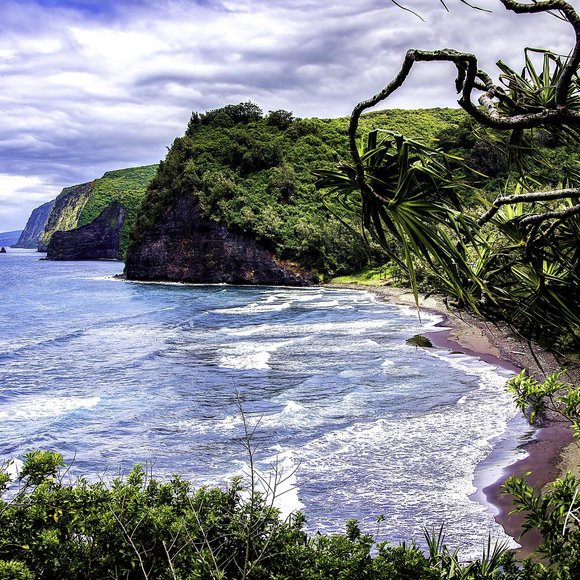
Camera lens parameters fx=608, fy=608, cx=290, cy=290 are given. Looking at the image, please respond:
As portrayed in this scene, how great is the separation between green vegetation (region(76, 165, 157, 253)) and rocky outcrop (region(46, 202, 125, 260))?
4.18m

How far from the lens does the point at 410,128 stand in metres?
104

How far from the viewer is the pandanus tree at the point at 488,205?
9.29 ft

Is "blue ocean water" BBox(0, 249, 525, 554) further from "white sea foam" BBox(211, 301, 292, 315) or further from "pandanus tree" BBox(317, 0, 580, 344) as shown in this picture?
"white sea foam" BBox(211, 301, 292, 315)

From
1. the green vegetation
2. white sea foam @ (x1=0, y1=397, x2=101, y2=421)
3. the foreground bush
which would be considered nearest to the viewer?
the foreground bush

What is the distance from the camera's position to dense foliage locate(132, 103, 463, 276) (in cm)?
7731

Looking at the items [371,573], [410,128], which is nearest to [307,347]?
[371,573]

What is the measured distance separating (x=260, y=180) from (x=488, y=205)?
86728 mm

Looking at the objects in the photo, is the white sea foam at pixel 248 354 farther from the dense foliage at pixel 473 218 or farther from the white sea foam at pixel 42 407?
the dense foliage at pixel 473 218

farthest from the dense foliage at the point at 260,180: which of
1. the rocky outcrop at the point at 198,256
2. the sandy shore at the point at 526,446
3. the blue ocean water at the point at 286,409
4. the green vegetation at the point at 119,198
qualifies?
the green vegetation at the point at 119,198

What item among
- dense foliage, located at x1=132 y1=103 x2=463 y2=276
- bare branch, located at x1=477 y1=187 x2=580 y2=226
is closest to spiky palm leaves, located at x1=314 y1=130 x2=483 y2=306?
bare branch, located at x1=477 y1=187 x2=580 y2=226

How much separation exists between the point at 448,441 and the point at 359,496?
5.00m

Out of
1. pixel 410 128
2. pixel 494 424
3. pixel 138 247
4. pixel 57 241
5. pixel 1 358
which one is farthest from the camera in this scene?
pixel 57 241

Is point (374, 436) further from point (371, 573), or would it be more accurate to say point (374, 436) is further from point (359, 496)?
point (371, 573)

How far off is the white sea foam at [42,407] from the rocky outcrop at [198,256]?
174 feet
